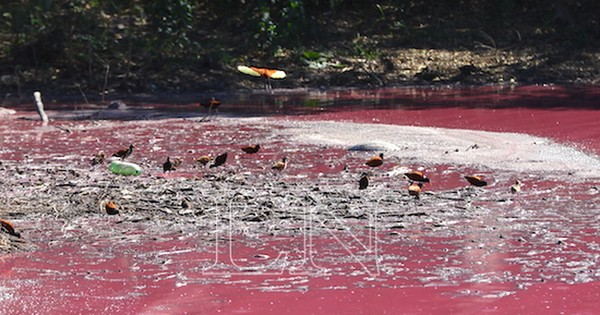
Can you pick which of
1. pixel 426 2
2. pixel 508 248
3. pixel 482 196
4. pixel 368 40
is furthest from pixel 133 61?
pixel 508 248

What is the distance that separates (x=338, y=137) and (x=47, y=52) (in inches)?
361

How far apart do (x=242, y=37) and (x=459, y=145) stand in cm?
1065

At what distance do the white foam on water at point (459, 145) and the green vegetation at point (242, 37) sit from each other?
20.4 feet

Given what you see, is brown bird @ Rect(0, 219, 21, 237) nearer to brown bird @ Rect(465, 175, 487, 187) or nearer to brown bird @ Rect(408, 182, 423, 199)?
brown bird @ Rect(408, 182, 423, 199)

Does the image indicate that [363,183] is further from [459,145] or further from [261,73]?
[261,73]

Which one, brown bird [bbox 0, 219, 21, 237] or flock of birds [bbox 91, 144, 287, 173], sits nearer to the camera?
brown bird [bbox 0, 219, 21, 237]

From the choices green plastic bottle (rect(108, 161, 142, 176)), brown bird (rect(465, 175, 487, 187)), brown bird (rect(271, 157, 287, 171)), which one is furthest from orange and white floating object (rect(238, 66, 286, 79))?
brown bird (rect(465, 175, 487, 187))

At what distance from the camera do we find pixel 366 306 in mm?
6023

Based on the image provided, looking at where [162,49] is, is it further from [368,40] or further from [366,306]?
[366,306]

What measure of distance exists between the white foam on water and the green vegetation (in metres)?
6.22

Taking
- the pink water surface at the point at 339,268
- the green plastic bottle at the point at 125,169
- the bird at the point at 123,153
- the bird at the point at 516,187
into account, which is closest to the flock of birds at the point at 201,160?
the bird at the point at 123,153

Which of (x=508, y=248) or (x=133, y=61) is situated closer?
(x=508, y=248)

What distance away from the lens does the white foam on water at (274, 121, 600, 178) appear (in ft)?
34.3

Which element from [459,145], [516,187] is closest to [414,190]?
[516,187]
